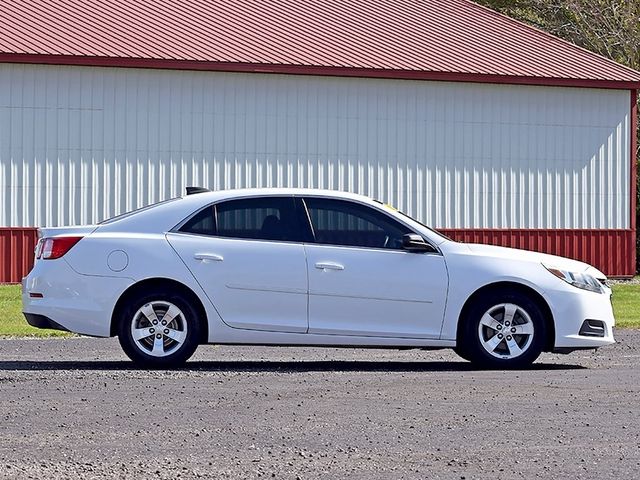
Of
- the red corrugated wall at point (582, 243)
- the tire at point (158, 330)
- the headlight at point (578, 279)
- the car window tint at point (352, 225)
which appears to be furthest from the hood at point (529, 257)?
the red corrugated wall at point (582, 243)

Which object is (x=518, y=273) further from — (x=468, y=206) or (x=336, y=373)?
(x=468, y=206)

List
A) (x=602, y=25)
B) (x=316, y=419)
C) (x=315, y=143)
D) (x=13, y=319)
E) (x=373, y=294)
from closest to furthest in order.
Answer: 1. (x=316, y=419)
2. (x=373, y=294)
3. (x=13, y=319)
4. (x=315, y=143)
5. (x=602, y=25)

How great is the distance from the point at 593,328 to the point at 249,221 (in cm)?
300

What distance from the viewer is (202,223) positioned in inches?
505

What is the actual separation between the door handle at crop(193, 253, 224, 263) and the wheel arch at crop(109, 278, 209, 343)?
0.26 metres

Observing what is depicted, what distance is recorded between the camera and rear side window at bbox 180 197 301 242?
41.9 feet

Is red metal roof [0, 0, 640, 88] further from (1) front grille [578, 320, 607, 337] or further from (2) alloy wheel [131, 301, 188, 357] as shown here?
(1) front grille [578, 320, 607, 337]

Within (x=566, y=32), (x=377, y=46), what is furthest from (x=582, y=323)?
(x=566, y=32)

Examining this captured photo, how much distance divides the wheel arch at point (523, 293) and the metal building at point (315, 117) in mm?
15354

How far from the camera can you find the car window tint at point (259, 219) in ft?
41.9

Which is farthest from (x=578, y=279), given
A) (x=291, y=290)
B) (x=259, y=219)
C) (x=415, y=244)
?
(x=259, y=219)

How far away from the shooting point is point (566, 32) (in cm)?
3875

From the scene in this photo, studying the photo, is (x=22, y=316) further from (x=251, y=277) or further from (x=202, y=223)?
(x=251, y=277)

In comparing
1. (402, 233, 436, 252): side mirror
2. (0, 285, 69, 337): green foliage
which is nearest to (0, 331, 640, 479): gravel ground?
(402, 233, 436, 252): side mirror
